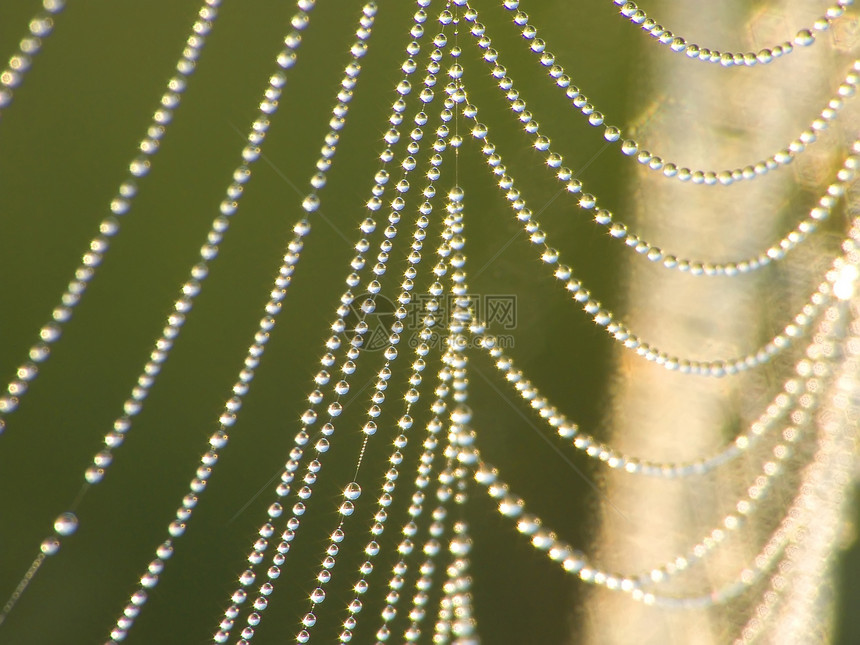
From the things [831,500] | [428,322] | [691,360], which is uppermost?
[428,322]

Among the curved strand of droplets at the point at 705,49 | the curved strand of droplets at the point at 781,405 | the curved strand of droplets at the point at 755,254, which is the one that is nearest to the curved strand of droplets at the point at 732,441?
the curved strand of droplets at the point at 781,405

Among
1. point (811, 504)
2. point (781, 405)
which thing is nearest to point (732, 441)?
point (781, 405)

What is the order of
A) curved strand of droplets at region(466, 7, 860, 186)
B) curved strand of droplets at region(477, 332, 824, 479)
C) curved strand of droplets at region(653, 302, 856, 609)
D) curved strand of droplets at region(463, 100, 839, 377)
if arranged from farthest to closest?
curved strand of droplets at region(653, 302, 856, 609) < curved strand of droplets at region(477, 332, 824, 479) < curved strand of droplets at region(463, 100, 839, 377) < curved strand of droplets at region(466, 7, 860, 186)

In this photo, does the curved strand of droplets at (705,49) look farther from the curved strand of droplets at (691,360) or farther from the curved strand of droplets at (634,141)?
the curved strand of droplets at (691,360)

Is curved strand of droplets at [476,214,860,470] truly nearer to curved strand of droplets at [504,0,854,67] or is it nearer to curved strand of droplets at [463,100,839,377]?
curved strand of droplets at [463,100,839,377]

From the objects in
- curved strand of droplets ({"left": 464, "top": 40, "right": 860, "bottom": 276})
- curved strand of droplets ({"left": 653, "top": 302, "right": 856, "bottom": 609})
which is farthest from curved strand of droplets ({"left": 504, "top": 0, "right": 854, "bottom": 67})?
curved strand of droplets ({"left": 653, "top": 302, "right": 856, "bottom": 609})

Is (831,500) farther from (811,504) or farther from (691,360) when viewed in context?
(691,360)

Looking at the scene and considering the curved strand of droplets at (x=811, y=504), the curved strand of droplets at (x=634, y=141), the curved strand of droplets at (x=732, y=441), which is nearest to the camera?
A: the curved strand of droplets at (x=634, y=141)

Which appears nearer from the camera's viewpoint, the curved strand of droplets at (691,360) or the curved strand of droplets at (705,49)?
the curved strand of droplets at (705,49)

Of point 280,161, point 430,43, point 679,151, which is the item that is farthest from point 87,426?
point 679,151
